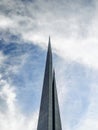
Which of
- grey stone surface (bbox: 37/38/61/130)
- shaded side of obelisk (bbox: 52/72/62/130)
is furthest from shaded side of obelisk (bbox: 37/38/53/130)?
shaded side of obelisk (bbox: 52/72/62/130)

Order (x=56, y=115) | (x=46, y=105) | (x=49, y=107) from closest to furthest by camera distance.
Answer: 1. (x=49, y=107)
2. (x=46, y=105)
3. (x=56, y=115)

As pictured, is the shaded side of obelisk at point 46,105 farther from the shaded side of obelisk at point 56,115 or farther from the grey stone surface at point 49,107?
the shaded side of obelisk at point 56,115

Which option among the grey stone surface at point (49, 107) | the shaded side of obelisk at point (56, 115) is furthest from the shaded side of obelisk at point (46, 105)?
the shaded side of obelisk at point (56, 115)

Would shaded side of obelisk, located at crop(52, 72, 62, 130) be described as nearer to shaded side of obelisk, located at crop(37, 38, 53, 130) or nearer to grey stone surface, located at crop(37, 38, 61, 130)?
grey stone surface, located at crop(37, 38, 61, 130)

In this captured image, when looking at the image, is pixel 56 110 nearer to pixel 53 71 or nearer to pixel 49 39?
pixel 53 71

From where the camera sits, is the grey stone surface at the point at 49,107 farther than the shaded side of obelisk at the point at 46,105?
Yes

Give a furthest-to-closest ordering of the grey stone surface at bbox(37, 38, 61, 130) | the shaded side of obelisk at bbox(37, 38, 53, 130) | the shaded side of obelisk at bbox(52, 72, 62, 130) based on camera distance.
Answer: the shaded side of obelisk at bbox(52, 72, 62, 130) < the grey stone surface at bbox(37, 38, 61, 130) < the shaded side of obelisk at bbox(37, 38, 53, 130)

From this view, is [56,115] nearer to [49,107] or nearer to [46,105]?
[49,107]

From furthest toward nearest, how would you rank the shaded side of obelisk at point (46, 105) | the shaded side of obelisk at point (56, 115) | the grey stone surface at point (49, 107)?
the shaded side of obelisk at point (56, 115) → the grey stone surface at point (49, 107) → the shaded side of obelisk at point (46, 105)

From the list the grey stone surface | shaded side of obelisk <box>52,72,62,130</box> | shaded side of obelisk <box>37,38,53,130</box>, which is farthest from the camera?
shaded side of obelisk <box>52,72,62,130</box>

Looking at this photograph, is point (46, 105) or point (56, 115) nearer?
point (46, 105)

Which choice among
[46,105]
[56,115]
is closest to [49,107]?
[46,105]

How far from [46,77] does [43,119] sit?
12.4 meters

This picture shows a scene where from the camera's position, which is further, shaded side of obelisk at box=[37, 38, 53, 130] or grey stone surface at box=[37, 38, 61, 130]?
grey stone surface at box=[37, 38, 61, 130]
